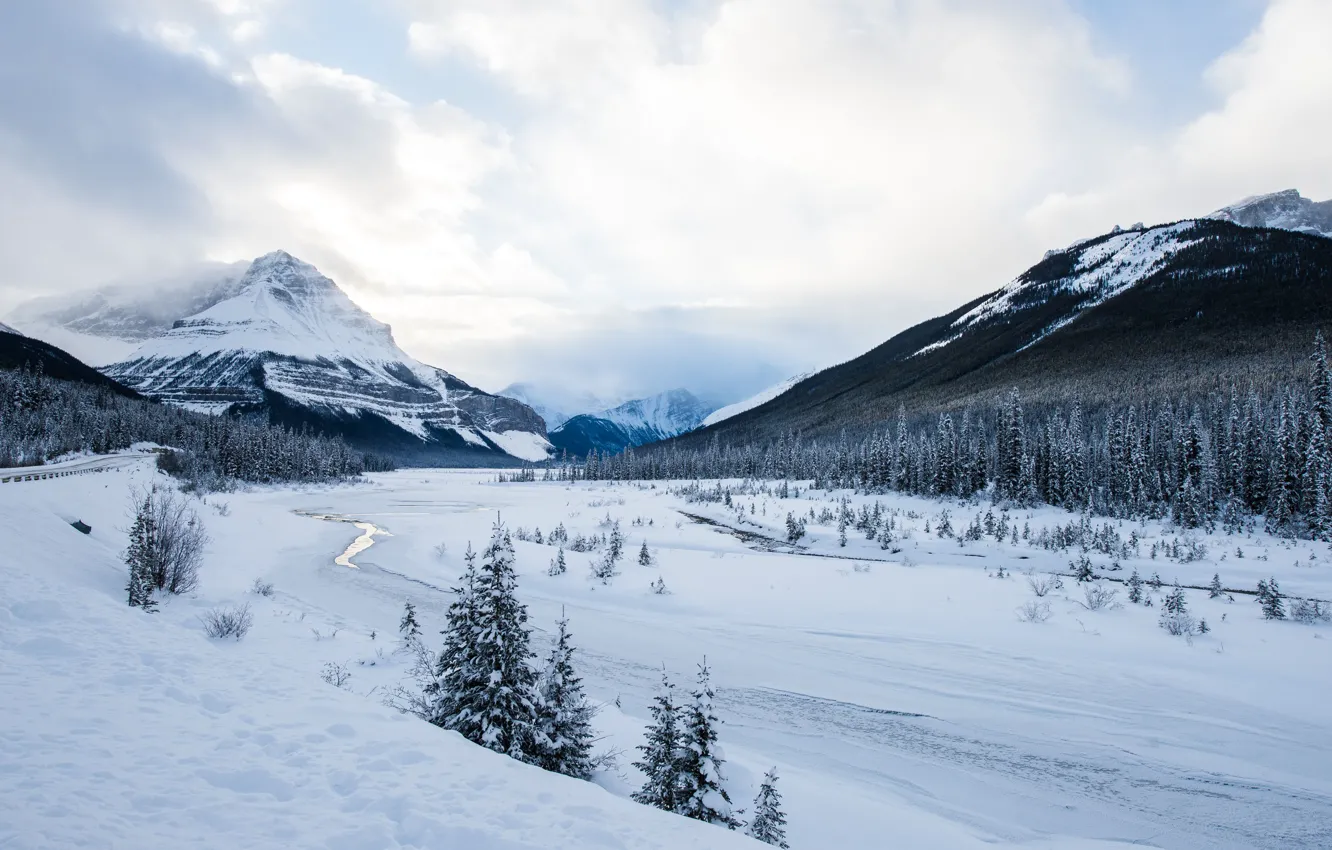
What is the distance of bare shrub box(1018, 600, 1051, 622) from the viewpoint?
1662 centimetres

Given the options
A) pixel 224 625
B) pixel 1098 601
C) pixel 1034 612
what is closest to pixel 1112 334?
pixel 1098 601

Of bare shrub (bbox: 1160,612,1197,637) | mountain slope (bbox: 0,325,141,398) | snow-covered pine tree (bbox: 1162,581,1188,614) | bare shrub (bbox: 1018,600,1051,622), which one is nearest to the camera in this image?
bare shrub (bbox: 1160,612,1197,637)

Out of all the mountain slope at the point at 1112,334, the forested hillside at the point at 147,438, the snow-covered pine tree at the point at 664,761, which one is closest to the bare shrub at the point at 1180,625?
the snow-covered pine tree at the point at 664,761

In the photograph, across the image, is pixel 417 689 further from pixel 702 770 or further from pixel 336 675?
pixel 702 770

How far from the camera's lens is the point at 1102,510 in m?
41.6

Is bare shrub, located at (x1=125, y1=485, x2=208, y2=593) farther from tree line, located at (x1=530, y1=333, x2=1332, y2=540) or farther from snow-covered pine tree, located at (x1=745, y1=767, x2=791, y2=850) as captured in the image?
tree line, located at (x1=530, y1=333, x2=1332, y2=540)

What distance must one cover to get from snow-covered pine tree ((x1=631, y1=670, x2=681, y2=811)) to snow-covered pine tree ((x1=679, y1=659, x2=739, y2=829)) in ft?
0.30

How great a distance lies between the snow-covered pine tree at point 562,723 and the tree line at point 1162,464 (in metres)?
42.9

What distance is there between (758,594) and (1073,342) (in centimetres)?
12301

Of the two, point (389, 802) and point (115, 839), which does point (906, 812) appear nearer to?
point (389, 802)

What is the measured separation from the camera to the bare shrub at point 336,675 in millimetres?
10470

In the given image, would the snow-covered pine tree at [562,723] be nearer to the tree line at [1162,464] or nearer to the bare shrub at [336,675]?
the bare shrub at [336,675]

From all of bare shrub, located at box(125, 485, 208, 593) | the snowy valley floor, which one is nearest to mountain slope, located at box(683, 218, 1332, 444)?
the snowy valley floor

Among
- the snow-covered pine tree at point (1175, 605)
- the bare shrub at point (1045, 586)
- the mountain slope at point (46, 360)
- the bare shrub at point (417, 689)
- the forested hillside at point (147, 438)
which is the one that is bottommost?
the bare shrub at point (417, 689)
